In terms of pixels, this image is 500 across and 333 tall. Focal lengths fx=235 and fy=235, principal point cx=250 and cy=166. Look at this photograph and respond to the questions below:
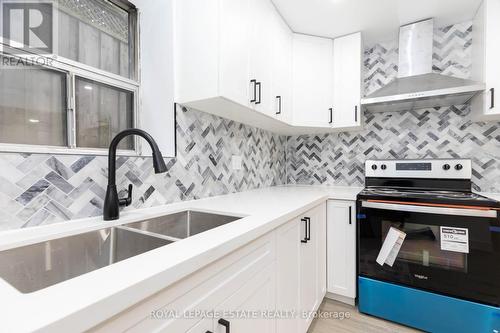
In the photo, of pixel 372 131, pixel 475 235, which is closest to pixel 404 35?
pixel 372 131

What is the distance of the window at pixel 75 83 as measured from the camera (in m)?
0.98

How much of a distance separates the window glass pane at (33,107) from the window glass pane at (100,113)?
0.23 feet

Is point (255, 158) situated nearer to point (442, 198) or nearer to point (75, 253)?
point (442, 198)

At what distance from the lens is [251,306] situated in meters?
0.87

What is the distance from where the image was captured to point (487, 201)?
143cm

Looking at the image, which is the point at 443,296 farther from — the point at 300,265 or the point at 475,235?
the point at 300,265

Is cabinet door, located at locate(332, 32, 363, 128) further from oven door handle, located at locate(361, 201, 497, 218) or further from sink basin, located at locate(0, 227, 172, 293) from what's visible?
sink basin, located at locate(0, 227, 172, 293)

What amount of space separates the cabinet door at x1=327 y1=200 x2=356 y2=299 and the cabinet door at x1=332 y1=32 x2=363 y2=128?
0.81 m

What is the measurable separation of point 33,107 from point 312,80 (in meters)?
2.01

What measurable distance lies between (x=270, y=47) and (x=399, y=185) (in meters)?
1.59

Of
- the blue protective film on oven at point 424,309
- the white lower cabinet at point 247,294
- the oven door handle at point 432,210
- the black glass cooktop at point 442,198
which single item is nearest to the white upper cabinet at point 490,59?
the black glass cooktop at point 442,198

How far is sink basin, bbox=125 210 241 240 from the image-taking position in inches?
43.8

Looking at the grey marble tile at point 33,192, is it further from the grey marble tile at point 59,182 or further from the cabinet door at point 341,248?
the cabinet door at point 341,248

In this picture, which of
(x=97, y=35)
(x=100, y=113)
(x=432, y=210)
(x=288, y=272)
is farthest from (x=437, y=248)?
(x=97, y=35)
